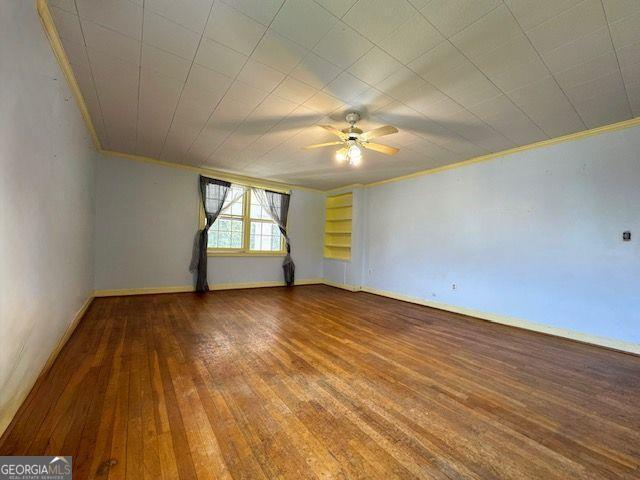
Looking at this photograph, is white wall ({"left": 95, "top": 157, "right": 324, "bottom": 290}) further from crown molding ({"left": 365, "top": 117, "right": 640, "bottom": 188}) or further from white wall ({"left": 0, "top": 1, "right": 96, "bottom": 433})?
crown molding ({"left": 365, "top": 117, "right": 640, "bottom": 188})

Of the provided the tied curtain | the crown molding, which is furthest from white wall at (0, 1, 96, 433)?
the crown molding

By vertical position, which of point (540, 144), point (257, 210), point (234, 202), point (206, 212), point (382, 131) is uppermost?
point (540, 144)

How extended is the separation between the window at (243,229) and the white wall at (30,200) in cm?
304

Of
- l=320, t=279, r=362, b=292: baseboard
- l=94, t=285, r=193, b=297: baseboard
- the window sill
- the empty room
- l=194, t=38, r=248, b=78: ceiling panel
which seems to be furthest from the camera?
l=320, t=279, r=362, b=292: baseboard

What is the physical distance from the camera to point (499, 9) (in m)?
1.65

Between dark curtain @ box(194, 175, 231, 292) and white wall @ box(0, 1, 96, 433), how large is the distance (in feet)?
8.60

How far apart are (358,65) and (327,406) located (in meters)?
2.63

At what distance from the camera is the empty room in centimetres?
143

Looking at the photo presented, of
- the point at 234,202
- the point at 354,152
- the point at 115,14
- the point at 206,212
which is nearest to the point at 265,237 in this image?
the point at 234,202

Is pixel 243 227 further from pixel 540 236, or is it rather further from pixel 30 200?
pixel 540 236

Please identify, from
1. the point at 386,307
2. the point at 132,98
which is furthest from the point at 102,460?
the point at 386,307

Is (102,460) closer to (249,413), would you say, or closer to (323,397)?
(249,413)

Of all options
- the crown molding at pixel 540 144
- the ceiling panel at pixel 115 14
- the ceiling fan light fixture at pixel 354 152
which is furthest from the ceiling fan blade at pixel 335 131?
the crown molding at pixel 540 144

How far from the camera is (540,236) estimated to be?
3643 mm
